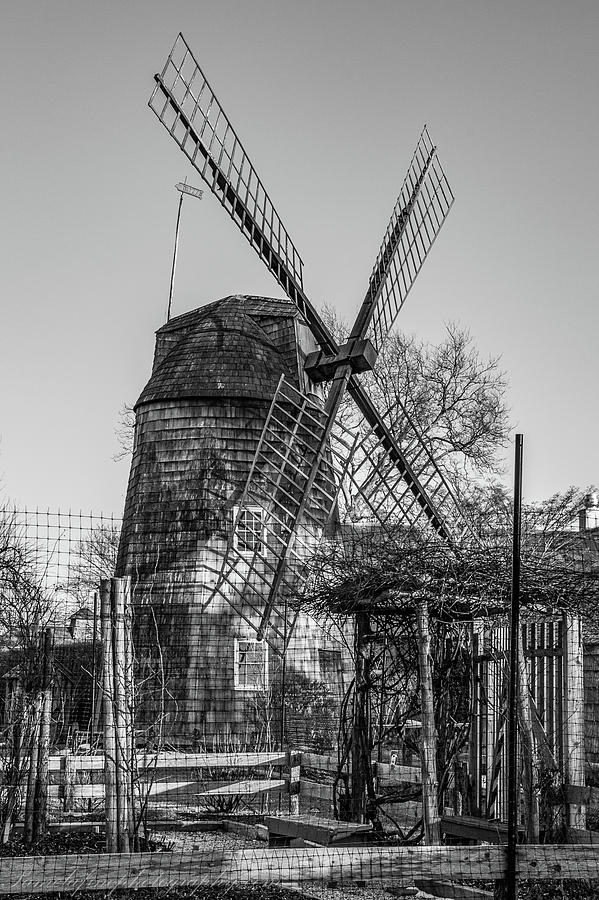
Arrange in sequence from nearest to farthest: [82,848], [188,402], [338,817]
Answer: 1. [82,848]
2. [338,817]
3. [188,402]

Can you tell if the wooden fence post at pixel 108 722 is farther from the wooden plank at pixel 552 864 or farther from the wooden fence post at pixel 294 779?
the wooden fence post at pixel 294 779

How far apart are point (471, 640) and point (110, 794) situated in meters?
2.90

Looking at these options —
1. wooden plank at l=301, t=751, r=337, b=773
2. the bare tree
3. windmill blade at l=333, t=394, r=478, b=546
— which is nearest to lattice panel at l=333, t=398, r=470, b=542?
windmill blade at l=333, t=394, r=478, b=546

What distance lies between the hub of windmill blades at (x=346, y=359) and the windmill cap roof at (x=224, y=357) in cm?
64

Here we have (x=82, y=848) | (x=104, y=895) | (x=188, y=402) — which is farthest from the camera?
(x=188, y=402)

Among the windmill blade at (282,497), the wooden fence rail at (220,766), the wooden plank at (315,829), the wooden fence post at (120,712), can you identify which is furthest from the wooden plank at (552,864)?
the windmill blade at (282,497)

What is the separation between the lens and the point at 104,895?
610 centimetres

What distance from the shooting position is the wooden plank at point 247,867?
513 cm

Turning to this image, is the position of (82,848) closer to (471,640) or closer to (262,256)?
(471,640)

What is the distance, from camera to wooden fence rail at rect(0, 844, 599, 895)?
514 cm

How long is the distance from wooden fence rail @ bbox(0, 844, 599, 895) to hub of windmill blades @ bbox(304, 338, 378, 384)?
43.7 feet

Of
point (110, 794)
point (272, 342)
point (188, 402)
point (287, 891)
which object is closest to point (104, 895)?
point (110, 794)

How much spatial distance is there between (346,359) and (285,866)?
1377 centimetres

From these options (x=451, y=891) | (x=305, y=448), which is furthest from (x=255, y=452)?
(x=451, y=891)
